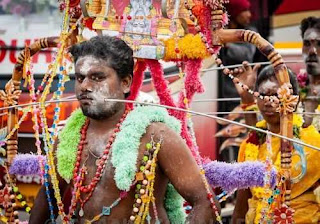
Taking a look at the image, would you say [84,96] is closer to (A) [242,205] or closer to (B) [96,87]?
(B) [96,87]

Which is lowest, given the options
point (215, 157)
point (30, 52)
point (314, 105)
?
point (215, 157)

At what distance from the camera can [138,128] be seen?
4492mm

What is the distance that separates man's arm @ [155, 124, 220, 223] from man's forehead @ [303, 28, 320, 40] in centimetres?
259

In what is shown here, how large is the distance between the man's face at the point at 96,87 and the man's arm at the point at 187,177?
0.33 m

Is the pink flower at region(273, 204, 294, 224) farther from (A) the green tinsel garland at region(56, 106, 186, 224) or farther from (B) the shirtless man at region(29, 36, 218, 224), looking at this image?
(A) the green tinsel garland at region(56, 106, 186, 224)

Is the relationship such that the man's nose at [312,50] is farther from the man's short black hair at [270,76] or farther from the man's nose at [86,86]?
the man's nose at [86,86]

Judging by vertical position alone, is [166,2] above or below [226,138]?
above

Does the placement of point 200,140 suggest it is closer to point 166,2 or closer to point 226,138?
point 226,138

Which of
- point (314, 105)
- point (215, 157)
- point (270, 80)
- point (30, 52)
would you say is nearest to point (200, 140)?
point (215, 157)

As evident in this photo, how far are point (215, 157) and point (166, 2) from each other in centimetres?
392

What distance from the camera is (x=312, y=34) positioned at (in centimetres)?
677

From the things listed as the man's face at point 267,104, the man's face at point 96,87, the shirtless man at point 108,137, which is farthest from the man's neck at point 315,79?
the man's face at point 96,87

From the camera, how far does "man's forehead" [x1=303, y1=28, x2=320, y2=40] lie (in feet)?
22.1

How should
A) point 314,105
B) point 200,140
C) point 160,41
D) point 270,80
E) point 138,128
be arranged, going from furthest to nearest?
point 200,140 < point 314,105 < point 270,80 < point 160,41 < point 138,128
